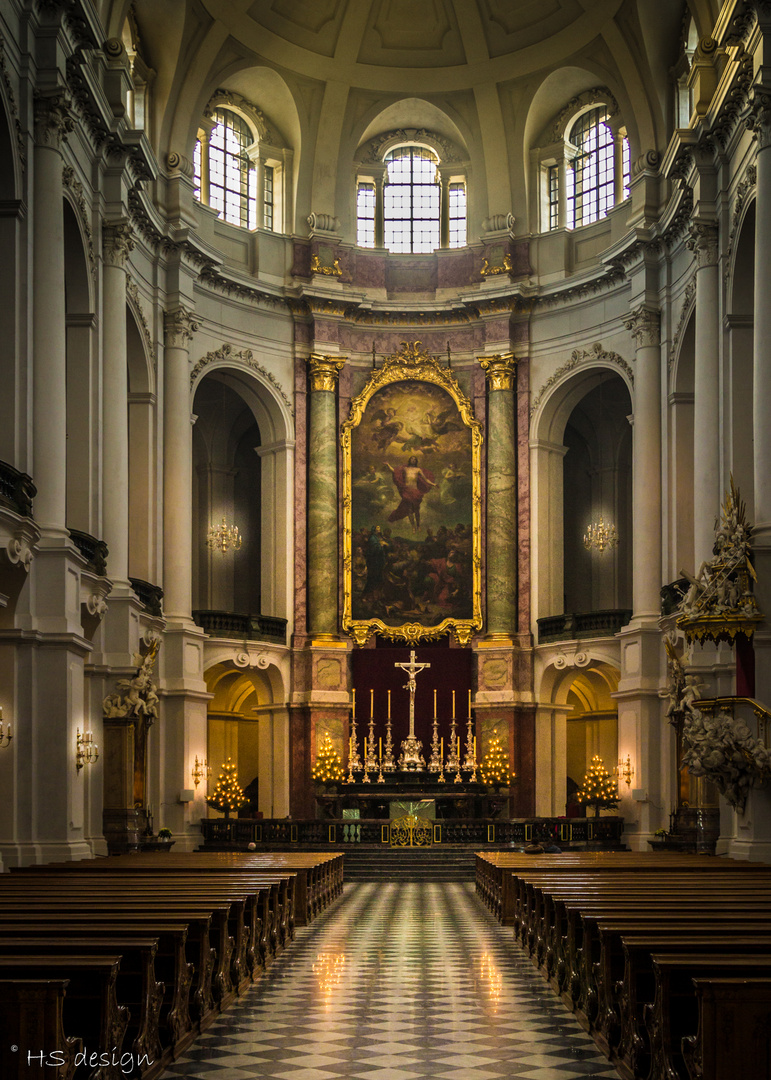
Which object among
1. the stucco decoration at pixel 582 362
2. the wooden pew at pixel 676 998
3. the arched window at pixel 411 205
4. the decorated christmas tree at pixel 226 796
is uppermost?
the arched window at pixel 411 205

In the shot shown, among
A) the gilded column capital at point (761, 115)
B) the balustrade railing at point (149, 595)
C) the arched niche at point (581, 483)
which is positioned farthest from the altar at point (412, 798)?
the gilded column capital at point (761, 115)

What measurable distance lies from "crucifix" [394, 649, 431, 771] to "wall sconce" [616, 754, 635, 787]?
494cm

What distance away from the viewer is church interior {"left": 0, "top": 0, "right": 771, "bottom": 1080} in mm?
24672

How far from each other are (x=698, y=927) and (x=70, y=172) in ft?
61.5

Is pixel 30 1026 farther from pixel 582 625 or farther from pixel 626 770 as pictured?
pixel 582 625

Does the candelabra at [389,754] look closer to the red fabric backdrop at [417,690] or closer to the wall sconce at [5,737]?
the red fabric backdrop at [417,690]

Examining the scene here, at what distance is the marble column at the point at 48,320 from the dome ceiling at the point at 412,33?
13353 mm

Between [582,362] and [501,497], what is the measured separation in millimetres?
4166

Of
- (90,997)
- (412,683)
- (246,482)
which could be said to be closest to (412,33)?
(246,482)

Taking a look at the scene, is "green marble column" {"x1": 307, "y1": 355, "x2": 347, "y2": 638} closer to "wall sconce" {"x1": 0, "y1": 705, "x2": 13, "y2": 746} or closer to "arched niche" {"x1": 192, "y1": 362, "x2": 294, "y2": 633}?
"arched niche" {"x1": 192, "y1": 362, "x2": 294, "y2": 633}

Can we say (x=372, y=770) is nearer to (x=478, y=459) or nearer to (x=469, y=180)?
(x=478, y=459)

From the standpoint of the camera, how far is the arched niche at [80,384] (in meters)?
24.5

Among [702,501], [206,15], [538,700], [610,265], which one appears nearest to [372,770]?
[538,700]

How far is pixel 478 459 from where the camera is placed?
36.6m
